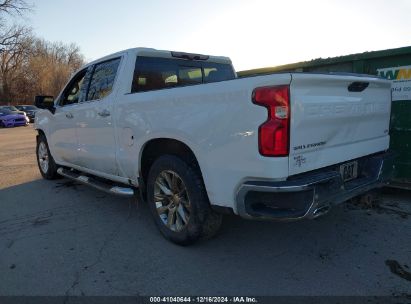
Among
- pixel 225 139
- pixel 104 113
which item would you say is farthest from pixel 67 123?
pixel 225 139

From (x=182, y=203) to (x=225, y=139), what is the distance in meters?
0.99

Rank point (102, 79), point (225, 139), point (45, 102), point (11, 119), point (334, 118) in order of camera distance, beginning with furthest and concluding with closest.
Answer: point (11, 119) < point (45, 102) < point (102, 79) < point (334, 118) < point (225, 139)

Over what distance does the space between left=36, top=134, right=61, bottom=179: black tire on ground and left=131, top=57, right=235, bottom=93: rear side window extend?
120 inches

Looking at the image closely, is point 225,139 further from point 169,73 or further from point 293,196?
point 169,73

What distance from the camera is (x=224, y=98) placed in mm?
3074

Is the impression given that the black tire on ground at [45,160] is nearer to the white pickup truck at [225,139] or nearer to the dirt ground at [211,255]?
the dirt ground at [211,255]

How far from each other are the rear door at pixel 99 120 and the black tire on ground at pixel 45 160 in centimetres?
167

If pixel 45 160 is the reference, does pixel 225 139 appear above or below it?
above

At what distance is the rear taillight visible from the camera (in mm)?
2803

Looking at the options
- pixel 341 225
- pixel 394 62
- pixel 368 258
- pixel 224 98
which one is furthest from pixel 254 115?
pixel 394 62

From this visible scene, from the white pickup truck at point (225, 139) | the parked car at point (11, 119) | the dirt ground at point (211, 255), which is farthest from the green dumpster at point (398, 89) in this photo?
the parked car at point (11, 119)

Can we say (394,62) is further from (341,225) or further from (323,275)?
(323,275)

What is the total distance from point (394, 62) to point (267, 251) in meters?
2.87

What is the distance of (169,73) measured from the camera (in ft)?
15.9
